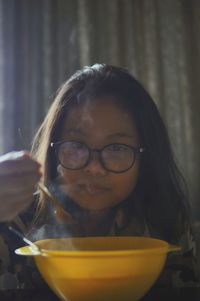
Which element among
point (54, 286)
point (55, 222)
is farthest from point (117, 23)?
point (54, 286)

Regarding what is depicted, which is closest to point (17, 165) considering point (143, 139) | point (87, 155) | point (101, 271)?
point (101, 271)

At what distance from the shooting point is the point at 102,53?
165cm

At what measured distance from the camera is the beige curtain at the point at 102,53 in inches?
63.9

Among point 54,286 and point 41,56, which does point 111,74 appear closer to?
point 54,286

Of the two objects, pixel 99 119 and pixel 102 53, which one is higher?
pixel 102 53

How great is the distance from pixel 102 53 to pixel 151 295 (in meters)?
1.13

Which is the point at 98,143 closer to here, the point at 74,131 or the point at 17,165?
the point at 74,131

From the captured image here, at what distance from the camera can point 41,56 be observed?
5.40ft

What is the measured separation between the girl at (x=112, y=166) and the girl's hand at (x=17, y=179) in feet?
0.73

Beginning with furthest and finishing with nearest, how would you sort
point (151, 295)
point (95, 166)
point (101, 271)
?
point (95, 166), point (151, 295), point (101, 271)

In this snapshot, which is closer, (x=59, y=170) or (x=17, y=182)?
(x=17, y=182)

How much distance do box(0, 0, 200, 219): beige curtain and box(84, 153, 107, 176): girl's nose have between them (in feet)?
2.58

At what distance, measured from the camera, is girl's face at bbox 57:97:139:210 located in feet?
2.87

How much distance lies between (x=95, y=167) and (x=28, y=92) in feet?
2.75
